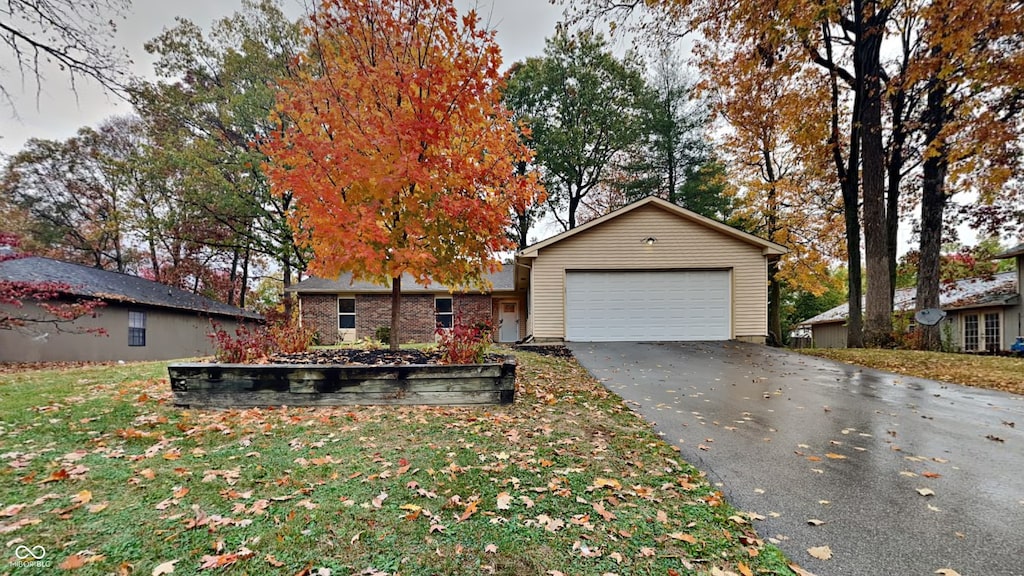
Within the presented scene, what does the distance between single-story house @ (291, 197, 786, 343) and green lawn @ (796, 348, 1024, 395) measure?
8.22 feet

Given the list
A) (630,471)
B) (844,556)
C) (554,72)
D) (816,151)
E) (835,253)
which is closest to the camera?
(844,556)

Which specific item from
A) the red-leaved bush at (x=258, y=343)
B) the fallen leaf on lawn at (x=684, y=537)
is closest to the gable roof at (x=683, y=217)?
the red-leaved bush at (x=258, y=343)

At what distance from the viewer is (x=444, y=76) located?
5730mm

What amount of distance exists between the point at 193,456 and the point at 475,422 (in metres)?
2.46

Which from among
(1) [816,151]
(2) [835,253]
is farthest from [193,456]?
(2) [835,253]

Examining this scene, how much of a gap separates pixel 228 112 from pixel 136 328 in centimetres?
986

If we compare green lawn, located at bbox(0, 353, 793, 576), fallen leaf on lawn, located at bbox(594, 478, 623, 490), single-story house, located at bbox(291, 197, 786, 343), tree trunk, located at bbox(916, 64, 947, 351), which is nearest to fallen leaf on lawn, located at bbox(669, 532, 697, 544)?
green lawn, located at bbox(0, 353, 793, 576)

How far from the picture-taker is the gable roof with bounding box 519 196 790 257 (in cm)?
1216

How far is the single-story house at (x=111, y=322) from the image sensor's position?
1153 cm

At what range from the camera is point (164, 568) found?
2082mm

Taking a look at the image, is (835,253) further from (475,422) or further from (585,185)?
(475,422)

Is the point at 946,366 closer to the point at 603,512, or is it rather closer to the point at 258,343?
the point at 603,512

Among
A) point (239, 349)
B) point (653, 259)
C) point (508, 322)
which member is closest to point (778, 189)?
point (653, 259)

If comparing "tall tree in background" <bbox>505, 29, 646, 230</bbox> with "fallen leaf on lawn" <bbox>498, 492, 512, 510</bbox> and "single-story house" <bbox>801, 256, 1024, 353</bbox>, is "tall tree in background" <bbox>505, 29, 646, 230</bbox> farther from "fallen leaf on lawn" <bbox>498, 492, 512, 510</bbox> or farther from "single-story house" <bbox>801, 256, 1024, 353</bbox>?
"fallen leaf on lawn" <bbox>498, 492, 512, 510</bbox>
